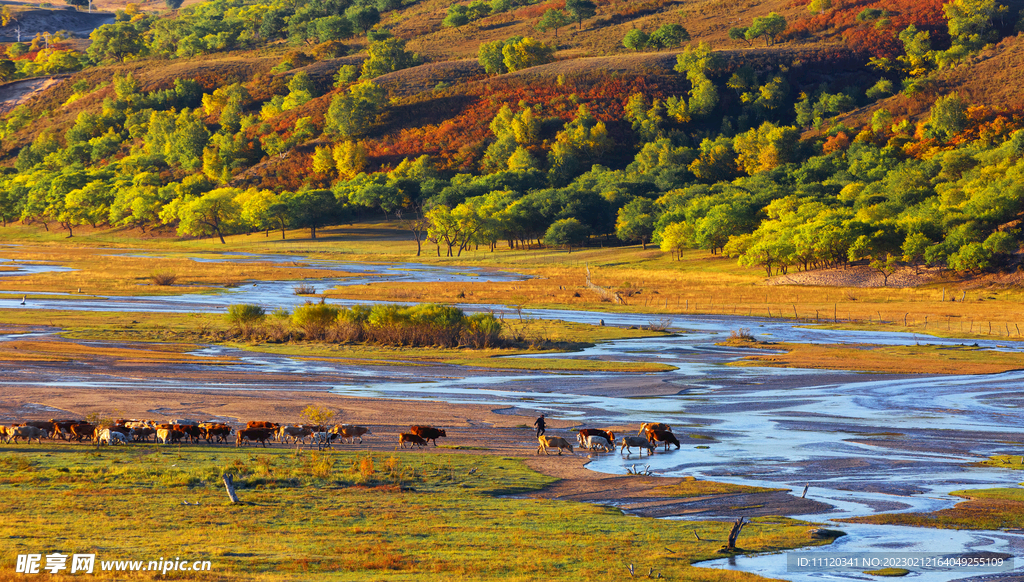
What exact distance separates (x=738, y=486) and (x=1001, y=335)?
47878 millimetres

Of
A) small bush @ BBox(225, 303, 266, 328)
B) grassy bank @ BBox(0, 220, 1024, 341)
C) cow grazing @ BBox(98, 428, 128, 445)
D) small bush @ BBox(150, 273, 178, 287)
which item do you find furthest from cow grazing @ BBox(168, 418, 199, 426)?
small bush @ BBox(150, 273, 178, 287)

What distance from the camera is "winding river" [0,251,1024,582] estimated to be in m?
21.6

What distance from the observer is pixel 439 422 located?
32906 millimetres

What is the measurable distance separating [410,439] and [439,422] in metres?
4.45

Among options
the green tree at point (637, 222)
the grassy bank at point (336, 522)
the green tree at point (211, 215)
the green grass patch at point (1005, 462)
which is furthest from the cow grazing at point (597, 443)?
the green tree at point (211, 215)

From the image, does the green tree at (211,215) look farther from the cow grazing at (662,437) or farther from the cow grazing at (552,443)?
the cow grazing at (662,437)

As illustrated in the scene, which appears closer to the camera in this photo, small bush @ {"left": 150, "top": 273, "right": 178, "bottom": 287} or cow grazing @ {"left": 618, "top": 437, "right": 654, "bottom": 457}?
cow grazing @ {"left": 618, "top": 437, "right": 654, "bottom": 457}

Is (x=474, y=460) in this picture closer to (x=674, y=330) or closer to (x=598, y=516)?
(x=598, y=516)

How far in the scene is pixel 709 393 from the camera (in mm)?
40812

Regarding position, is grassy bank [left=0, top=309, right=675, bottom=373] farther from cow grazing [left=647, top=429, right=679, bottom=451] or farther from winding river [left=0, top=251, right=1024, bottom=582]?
cow grazing [left=647, top=429, right=679, bottom=451]

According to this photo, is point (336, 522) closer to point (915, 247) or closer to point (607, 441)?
point (607, 441)

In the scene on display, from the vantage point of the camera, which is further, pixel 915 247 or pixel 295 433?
pixel 915 247

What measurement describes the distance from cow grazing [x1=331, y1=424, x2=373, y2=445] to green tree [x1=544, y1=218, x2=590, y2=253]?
12077 centimetres

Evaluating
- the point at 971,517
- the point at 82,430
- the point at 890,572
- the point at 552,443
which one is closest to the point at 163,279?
the point at 82,430
